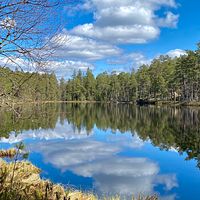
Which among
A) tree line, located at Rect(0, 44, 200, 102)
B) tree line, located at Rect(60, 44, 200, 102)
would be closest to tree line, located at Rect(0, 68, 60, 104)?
tree line, located at Rect(0, 44, 200, 102)

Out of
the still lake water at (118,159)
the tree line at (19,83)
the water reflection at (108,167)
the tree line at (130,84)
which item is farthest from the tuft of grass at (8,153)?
the tree line at (19,83)

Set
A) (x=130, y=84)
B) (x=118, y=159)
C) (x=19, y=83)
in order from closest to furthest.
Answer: (x=19, y=83)
(x=118, y=159)
(x=130, y=84)

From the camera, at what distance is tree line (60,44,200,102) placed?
8788 cm

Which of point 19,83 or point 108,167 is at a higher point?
A: point 19,83

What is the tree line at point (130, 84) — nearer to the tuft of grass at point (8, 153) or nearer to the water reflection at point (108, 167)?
the water reflection at point (108, 167)

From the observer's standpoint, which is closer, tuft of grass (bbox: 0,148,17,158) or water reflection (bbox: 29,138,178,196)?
water reflection (bbox: 29,138,178,196)

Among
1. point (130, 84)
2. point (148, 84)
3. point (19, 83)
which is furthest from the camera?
point (130, 84)

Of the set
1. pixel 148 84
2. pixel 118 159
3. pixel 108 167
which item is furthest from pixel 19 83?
pixel 148 84

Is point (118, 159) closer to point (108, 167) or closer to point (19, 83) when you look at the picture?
point (108, 167)

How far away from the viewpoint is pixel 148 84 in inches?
4510

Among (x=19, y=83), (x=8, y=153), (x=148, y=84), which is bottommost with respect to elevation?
(x=8, y=153)

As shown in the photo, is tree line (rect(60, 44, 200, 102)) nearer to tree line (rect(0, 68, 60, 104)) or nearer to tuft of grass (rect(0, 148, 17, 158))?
tuft of grass (rect(0, 148, 17, 158))

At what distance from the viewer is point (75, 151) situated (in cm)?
2442

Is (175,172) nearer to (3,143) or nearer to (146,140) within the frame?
(146,140)
